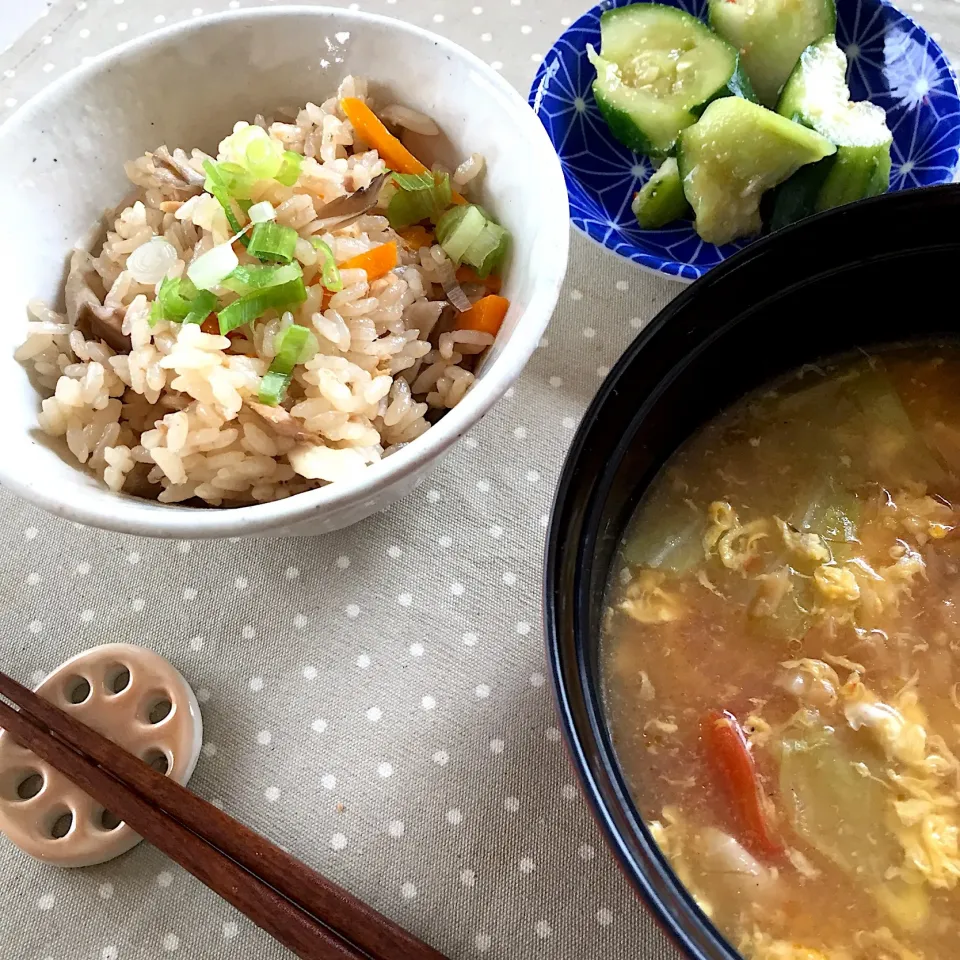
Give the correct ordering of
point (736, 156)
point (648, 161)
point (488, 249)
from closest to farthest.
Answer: point (488, 249), point (736, 156), point (648, 161)

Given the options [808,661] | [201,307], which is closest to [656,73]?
[201,307]

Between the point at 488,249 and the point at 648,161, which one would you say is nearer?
the point at 488,249

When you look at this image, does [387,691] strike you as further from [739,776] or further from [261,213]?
[261,213]

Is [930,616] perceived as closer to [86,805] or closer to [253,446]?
[253,446]

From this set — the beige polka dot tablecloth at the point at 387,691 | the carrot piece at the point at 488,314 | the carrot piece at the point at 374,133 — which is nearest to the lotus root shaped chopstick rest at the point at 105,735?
the beige polka dot tablecloth at the point at 387,691

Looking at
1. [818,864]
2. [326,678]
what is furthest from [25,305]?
[818,864]
